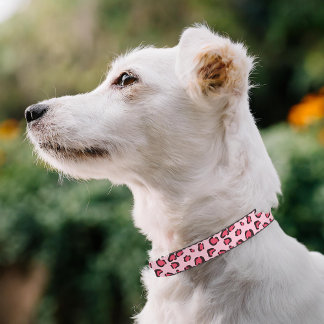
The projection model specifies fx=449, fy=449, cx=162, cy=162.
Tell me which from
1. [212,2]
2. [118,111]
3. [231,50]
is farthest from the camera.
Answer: [212,2]

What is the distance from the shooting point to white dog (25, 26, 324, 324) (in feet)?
5.39

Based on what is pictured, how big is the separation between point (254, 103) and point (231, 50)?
18.1ft

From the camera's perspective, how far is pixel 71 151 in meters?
1.91

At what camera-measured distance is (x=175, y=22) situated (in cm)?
688

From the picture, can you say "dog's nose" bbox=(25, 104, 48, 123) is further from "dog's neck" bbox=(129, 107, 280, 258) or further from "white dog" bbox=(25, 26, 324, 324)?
"dog's neck" bbox=(129, 107, 280, 258)

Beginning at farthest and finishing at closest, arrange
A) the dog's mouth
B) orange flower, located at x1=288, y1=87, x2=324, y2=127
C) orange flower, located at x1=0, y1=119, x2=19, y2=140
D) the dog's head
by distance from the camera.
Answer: orange flower, located at x1=0, y1=119, x2=19, y2=140 < orange flower, located at x1=288, y1=87, x2=324, y2=127 < the dog's mouth < the dog's head

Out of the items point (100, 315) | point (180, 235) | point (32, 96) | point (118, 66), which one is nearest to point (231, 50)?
point (118, 66)

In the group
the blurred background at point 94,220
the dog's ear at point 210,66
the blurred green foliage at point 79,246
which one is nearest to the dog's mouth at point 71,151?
the dog's ear at point 210,66

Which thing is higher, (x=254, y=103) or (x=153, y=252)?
(x=153, y=252)

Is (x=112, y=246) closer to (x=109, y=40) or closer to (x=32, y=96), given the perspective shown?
(x=109, y=40)

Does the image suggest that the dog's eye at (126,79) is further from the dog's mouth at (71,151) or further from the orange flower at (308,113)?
the orange flower at (308,113)

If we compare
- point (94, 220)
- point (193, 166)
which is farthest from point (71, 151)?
point (94, 220)

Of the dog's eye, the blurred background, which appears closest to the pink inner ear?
the dog's eye

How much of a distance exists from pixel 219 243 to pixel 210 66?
2.23 feet
